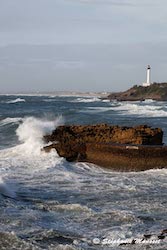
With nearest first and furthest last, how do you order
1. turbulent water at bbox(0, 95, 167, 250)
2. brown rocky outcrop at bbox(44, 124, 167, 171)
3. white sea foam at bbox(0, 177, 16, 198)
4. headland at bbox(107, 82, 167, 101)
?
1. turbulent water at bbox(0, 95, 167, 250)
2. white sea foam at bbox(0, 177, 16, 198)
3. brown rocky outcrop at bbox(44, 124, 167, 171)
4. headland at bbox(107, 82, 167, 101)

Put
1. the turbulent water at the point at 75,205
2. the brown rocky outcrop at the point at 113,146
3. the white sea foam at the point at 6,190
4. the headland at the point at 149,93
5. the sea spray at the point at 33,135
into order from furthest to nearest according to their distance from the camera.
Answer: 1. the headland at the point at 149,93
2. the sea spray at the point at 33,135
3. the brown rocky outcrop at the point at 113,146
4. the white sea foam at the point at 6,190
5. the turbulent water at the point at 75,205

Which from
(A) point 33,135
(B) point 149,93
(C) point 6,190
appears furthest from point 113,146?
(B) point 149,93

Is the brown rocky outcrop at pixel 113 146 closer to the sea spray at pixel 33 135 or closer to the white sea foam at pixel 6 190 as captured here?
the sea spray at pixel 33 135

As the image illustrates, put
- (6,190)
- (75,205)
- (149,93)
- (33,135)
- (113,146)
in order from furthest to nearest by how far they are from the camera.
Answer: (149,93), (33,135), (113,146), (6,190), (75,205)

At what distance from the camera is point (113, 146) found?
47.3 ft

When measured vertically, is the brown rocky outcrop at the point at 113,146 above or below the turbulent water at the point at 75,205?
above

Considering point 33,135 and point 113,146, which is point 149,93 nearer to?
point 33,135

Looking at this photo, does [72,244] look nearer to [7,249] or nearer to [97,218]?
[7,249]

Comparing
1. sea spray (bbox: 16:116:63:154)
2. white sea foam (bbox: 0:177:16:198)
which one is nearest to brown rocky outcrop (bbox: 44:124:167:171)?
sea spray (bbox: 16:116:63:154)

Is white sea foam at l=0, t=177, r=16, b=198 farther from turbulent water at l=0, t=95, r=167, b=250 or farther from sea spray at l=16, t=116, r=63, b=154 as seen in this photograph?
sea spray at l=16, t=116, r=63, b=154

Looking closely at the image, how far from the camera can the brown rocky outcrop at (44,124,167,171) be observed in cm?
1402

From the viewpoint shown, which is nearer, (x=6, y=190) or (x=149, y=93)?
(x=6, y=190)

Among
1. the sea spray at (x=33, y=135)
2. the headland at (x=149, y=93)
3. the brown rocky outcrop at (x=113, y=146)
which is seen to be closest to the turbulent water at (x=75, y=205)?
the brown rocky outcrop at (x=113, y=146)

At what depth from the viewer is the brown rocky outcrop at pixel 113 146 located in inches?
552
